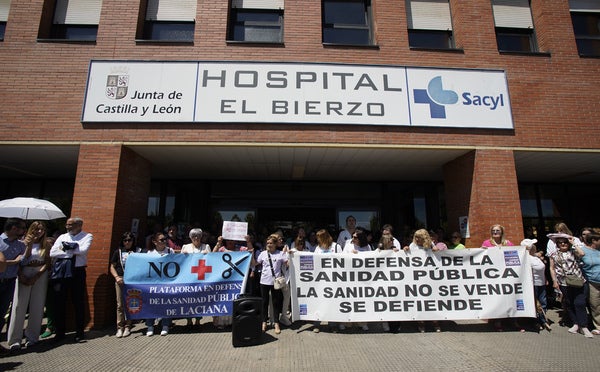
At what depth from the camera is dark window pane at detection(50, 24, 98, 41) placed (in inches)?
294

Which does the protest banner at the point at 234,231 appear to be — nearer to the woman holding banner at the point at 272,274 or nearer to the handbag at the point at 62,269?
the woman holding banner at the point at 272,274

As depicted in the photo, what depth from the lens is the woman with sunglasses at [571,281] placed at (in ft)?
17.3

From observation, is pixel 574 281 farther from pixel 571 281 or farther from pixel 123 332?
pixel 123 332

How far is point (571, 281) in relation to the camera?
211 inches

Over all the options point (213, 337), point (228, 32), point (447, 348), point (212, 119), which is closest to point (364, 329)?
point (447, 348)

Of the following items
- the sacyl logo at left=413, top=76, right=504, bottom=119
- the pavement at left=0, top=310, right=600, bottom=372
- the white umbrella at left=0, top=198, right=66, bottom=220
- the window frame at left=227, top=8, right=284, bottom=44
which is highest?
the window frame at left=227, top=8, right=284, bottom=44

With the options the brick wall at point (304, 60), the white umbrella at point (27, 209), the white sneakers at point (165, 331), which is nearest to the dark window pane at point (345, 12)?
the brick wall at point (304, 60)

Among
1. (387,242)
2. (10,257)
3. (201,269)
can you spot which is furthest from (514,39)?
(10,257)

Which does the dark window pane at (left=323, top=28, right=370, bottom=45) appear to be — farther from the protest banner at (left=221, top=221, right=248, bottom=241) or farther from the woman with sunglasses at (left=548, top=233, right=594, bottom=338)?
the woman with sunglasses at (left=548, top=233, right=594, bottom=338)

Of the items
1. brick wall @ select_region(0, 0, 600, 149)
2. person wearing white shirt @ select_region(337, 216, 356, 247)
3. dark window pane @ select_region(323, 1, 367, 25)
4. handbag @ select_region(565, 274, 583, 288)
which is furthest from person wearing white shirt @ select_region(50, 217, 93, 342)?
handbag @ select_region(565, 274, 583, 288)

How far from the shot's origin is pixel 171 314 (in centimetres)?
536

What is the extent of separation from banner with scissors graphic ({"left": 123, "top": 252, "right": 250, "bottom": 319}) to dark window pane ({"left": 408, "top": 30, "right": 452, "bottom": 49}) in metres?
6.92

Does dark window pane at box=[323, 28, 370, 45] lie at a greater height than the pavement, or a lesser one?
greater

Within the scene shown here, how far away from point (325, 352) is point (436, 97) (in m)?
5.77
